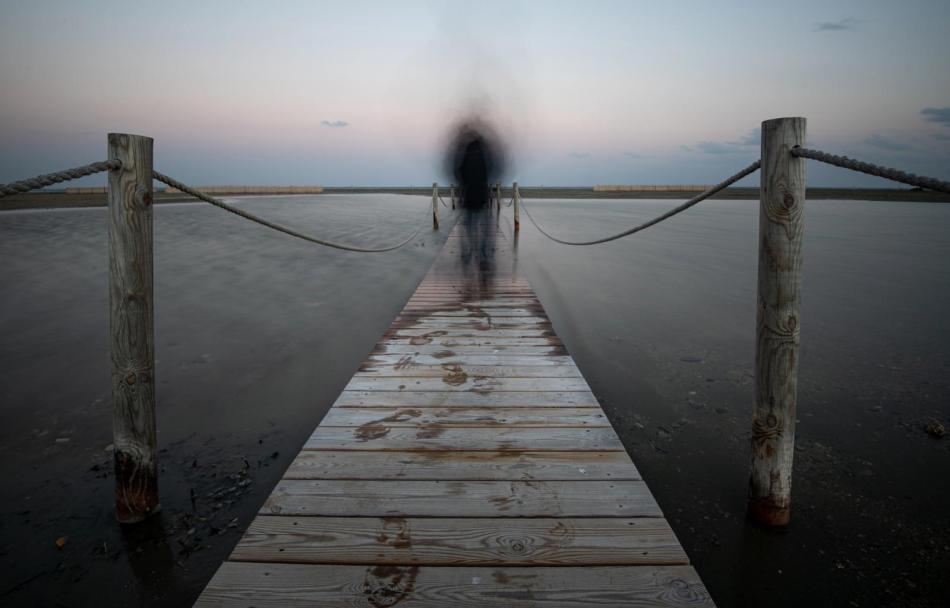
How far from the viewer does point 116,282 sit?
100 inches

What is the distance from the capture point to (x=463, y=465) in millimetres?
2684

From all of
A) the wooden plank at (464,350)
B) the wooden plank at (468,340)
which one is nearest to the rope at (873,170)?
the wooden plank at (464,350)

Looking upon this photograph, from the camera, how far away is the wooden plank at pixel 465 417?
125 inches

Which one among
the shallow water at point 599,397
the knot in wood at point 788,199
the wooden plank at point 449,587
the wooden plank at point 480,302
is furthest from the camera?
the wooden plank at point 480,302

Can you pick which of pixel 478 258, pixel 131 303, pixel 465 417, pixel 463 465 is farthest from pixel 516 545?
pixel 478 258

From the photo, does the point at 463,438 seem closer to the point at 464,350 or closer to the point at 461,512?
the point at 461,512

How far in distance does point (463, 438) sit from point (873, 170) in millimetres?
2526

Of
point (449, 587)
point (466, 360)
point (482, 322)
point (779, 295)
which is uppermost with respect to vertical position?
Answer: point (779, 295)

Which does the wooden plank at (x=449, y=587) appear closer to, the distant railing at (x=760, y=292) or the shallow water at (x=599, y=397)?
the shallow water at (x=599, y=397)

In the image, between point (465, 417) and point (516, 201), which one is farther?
point (516, 201)

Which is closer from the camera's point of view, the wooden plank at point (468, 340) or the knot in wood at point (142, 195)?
the knot in wood at point (142, 195)

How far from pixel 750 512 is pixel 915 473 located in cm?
158

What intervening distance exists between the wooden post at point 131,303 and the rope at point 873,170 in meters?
3.29

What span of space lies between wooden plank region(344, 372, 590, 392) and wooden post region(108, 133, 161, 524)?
137 centimetres
